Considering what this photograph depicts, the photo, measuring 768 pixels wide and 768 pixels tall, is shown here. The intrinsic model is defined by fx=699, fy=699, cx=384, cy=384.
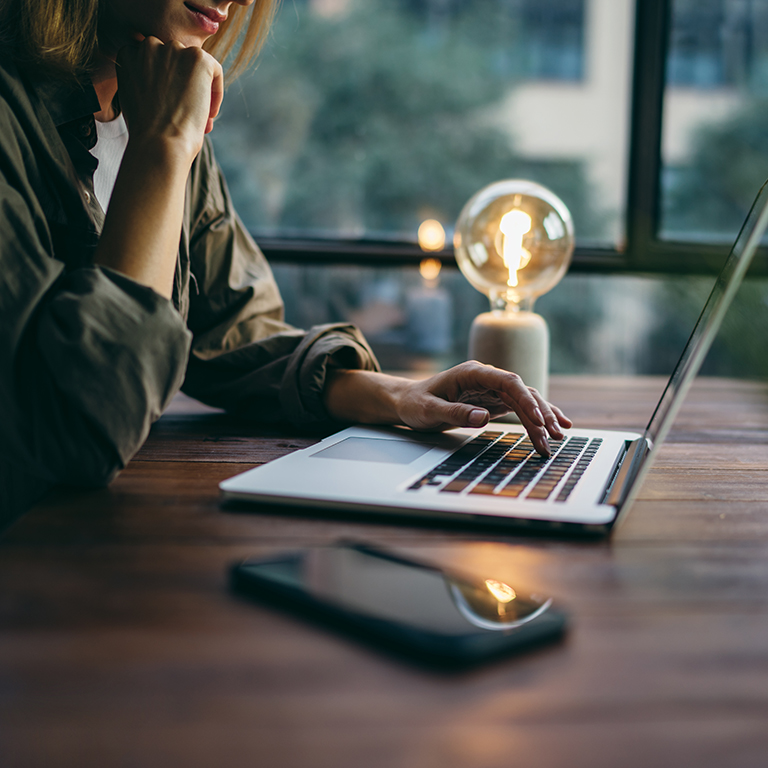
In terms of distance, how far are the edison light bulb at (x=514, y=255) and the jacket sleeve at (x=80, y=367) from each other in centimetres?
58

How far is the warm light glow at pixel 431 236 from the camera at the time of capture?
6.11 ft

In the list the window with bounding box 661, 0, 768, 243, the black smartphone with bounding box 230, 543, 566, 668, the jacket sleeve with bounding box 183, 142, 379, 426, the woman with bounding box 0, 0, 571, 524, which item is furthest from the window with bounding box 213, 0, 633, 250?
the black smartphone with bounding box 230, 543, 566, 668

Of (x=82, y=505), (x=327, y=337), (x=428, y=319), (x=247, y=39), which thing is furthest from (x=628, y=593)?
(x=428, y=319)

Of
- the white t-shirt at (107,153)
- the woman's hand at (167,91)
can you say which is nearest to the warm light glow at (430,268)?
the white t-shirt at (107,153)

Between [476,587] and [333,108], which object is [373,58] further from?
[476,587]

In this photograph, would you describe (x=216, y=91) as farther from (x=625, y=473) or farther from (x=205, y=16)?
(x=625, y=473)

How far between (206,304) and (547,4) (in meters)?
1.41

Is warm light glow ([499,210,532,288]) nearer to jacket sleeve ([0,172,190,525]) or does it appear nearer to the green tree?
jacket sleeve ([0,172,190,525])

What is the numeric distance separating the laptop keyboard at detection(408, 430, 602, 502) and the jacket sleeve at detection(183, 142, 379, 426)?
239 mm

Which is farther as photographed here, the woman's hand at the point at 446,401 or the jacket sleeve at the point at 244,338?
the jacket sleeve at the point at 244,338

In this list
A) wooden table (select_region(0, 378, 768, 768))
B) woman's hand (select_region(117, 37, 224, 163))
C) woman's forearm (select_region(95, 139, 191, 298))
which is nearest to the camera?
wooden table (select_region(0, 378, 768, 768))

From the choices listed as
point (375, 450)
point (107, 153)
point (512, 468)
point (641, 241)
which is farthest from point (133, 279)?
→ point (641, 241)

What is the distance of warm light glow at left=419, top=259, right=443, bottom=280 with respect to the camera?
6.10 feet

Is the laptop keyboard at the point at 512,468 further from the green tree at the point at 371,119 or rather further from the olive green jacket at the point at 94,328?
the green tree at the point at 371,119
